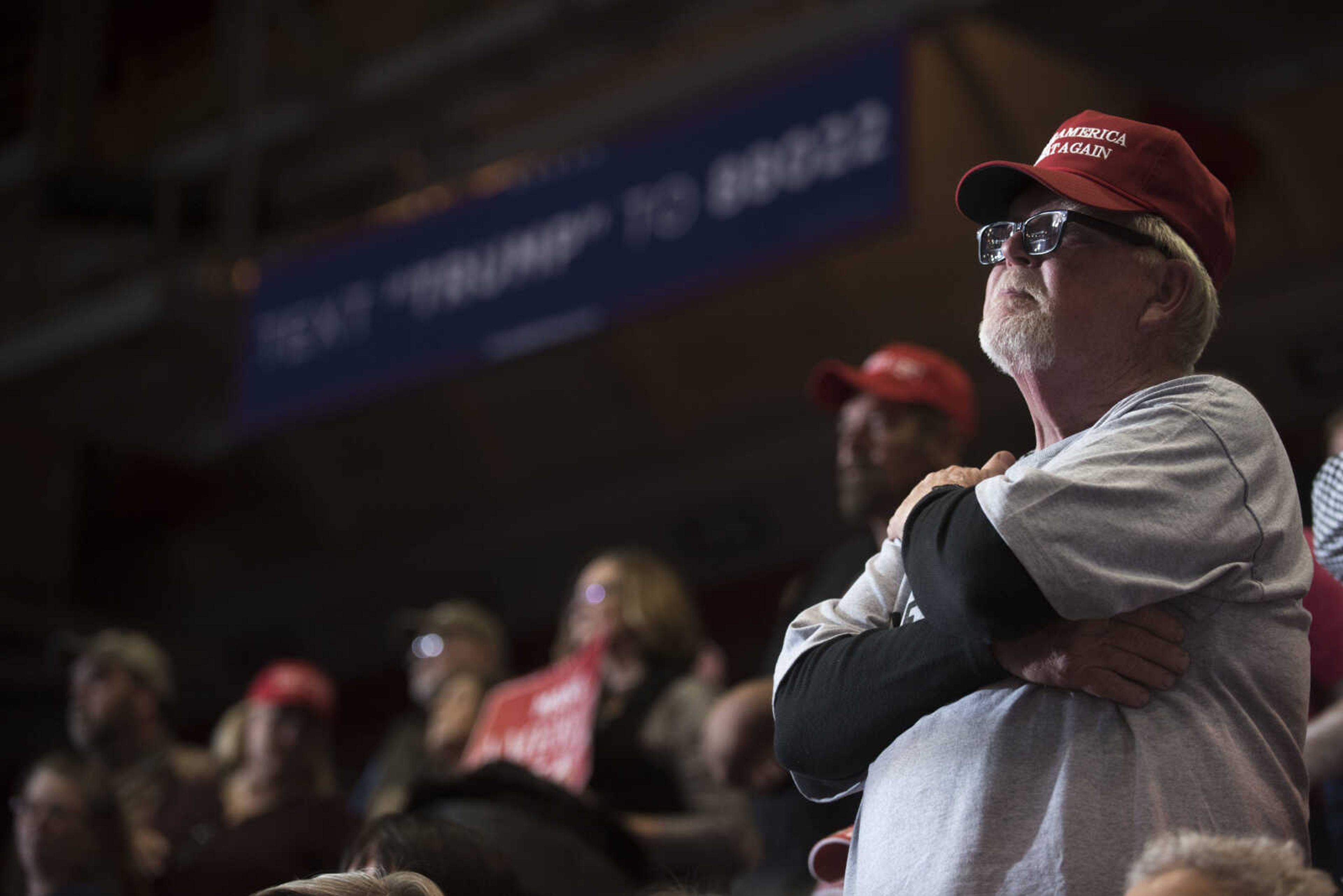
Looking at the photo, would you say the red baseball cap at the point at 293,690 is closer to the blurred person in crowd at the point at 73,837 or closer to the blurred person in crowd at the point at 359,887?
the blurred person in crowd at the point at 73,837

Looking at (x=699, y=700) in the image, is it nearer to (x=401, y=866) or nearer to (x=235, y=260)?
(x=401, y=866)

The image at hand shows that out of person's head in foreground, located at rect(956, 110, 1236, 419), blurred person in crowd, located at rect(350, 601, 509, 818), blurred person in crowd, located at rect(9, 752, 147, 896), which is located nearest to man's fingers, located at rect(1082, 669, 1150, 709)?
person's head in foreground, located at rect(956, 110, 1236, 419)

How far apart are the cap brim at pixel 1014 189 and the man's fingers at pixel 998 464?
0.93 ft

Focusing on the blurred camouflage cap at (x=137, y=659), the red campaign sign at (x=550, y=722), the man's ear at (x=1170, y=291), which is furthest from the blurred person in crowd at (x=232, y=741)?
the man's ear at (x=1170, y=291)

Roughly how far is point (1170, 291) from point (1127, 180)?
0.13 meters

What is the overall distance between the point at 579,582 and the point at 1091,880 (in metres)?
3.08

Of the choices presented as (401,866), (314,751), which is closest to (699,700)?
(314,751)

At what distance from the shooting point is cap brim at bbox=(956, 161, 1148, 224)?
2004 mm

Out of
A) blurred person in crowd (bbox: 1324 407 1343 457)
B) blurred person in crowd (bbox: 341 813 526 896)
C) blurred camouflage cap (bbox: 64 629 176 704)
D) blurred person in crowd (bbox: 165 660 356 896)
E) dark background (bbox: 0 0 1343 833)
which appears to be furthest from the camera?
dark background (bbox: 0 0 1343 833)

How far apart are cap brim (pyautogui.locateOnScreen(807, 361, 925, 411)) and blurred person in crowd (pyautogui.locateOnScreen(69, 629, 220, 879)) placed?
2246 millimetres

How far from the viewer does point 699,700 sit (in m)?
4.15

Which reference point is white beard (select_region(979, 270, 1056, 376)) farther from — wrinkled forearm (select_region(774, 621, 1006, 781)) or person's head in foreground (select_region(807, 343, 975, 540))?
person's head in foreground (select_region(807, 343, 975, 540))

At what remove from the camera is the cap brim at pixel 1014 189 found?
2004mm

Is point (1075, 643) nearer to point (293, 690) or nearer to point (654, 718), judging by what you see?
point (654, 718)
